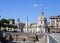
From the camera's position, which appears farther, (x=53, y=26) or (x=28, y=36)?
(x=53, y=26)

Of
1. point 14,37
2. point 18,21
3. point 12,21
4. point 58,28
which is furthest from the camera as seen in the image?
point 12,21

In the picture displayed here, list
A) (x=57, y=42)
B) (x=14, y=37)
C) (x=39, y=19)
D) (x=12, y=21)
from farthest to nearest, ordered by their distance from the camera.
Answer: (x=12, y=21)
(x=39, y=19)
(x=14, y=37)
(x=57, y=42)

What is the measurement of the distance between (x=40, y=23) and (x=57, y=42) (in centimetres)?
8441

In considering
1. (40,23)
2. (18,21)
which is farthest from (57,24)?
(18,21)

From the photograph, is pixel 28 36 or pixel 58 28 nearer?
pixel 28 36

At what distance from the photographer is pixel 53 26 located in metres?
82.2

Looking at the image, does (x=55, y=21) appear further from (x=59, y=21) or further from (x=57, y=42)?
(x=57, y=42)

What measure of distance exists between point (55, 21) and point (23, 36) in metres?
32.7

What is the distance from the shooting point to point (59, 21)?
84.2 meters

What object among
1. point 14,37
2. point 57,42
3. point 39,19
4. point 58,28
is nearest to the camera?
point 57,42

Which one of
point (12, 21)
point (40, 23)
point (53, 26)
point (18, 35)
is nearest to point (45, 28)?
point (53, 26)

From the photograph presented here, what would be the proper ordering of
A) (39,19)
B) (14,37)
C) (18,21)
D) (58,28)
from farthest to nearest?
1. (18,21)
2. (39,19)
3. (58,28)
4. (14,37)

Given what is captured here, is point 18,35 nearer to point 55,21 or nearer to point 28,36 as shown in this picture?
point 28,36

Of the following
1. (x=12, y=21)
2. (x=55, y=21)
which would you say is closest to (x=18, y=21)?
(x=12, y=21)
